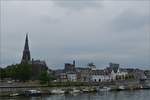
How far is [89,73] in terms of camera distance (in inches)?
6841

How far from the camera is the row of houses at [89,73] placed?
170125 millimetres

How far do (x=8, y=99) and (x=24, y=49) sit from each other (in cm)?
8308

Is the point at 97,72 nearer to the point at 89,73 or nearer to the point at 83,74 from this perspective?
the point at 89,73

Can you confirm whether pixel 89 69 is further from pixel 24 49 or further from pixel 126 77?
pixel 24 49

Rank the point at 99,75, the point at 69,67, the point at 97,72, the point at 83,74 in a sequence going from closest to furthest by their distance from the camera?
1. the point at 99,75
2. the point at 83,74
3. the point at 97,72
4. the point at 69,67

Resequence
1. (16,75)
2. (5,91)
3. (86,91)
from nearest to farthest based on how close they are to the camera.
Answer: (5,91) < (86,91) < (16,75)

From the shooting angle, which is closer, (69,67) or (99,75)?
(99,75)

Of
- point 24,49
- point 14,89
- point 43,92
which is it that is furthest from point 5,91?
point 24,49

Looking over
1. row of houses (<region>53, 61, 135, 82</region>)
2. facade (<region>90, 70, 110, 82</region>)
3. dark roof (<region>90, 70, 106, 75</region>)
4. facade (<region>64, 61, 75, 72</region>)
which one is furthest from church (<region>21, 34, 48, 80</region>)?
dark roof (<region>90, 70, 106, 75</region>)

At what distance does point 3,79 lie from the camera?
386ft

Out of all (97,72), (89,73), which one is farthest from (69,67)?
(97,72)

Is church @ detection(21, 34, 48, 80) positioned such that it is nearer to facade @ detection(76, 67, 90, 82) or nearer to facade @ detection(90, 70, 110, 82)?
facade @ detection(76, 67, 90, 82)

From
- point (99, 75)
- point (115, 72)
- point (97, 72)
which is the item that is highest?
point (97, 72)

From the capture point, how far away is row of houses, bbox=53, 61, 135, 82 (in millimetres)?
170125
